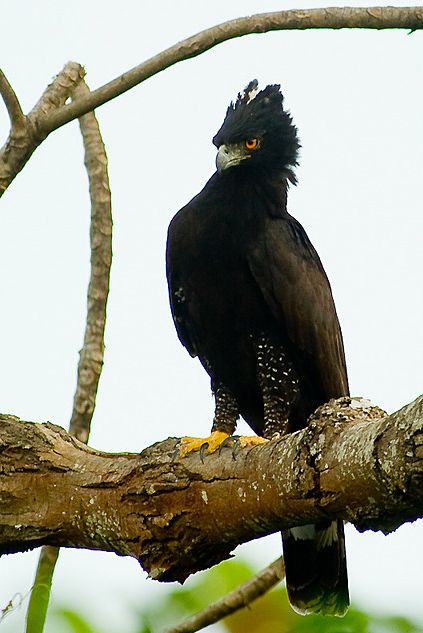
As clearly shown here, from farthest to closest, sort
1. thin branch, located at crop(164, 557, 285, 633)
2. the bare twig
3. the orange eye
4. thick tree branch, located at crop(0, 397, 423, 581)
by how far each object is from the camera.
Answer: the orange eye < the bare twig < thin branch, located at crop(164, 557, 285, 633) < thick tree branch, located at crop(0, 397, 423, 581)

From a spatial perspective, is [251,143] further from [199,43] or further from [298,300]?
[199,43]

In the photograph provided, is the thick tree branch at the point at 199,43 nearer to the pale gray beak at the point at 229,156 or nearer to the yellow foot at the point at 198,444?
the pale gray beak at the point at 229,156

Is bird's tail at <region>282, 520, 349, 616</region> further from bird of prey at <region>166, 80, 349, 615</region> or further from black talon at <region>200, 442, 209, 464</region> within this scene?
black talon at <region>200, 442, 209, 464</region>

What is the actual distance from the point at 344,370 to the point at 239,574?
1915mm

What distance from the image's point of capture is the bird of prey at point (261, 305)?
6770mm

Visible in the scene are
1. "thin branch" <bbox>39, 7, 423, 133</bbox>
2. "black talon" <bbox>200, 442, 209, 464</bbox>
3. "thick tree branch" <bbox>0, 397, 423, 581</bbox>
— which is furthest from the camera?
"thin branch" <bbox>39, 7, 423, 133</bbox>

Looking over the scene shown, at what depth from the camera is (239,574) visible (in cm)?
584

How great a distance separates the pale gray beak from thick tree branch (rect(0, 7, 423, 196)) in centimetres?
132

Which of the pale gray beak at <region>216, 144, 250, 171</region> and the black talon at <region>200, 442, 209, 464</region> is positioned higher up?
the pale gray beak at <region>216, 144, 250, 171</region>

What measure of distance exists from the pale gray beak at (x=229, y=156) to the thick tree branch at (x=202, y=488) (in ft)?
7.90

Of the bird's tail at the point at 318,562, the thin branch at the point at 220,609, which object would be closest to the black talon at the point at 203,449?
the thin branch at the point at 220,609

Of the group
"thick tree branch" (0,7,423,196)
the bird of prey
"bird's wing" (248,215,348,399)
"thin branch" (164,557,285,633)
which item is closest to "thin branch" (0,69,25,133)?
"thick tree branch" (0,7,423,196)

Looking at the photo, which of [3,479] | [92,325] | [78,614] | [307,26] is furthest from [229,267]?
[78,614]

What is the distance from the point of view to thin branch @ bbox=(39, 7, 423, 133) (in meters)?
5.64
